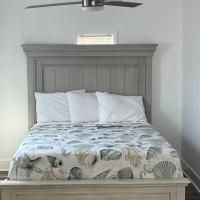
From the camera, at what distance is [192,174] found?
4.44 metres

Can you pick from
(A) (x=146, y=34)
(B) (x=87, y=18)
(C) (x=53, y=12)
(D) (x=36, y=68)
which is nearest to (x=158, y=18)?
(A) (x=146, y=34)

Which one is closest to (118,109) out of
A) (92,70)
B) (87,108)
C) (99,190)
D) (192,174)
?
(87,108)

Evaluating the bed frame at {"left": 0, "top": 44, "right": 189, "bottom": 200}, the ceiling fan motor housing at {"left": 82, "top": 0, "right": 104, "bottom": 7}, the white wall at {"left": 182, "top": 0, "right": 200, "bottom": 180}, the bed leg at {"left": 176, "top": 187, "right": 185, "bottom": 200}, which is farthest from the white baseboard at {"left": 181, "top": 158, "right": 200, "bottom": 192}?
the ceiling fan motor housing at {"left": 82, "top": 0, "right": 104, "bottom": 7}

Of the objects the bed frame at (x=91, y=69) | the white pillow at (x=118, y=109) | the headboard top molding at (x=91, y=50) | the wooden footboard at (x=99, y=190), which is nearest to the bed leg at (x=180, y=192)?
the wooden footboard at (x=99, y=190)

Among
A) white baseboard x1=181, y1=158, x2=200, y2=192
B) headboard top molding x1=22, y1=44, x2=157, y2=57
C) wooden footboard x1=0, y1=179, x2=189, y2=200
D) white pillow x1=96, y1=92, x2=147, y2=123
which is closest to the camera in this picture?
wooden footboard x1=0, y1=179, x2=189, y2=200

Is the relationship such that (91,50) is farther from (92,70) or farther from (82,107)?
(82,107)

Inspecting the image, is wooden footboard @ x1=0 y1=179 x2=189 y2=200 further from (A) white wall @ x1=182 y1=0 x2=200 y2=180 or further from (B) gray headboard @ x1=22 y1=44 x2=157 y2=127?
(B) gray headboard @ x1=22 y1=44 x2=157 y2=127

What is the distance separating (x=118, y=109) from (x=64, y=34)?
1.21 m

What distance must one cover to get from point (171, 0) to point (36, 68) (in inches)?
76.1

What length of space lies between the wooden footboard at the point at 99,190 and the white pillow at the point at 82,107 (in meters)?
1.52

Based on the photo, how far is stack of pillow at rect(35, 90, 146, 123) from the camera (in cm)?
462

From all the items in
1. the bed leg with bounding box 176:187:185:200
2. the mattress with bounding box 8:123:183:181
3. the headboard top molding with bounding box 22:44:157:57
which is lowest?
the bed leg with bounding box 176:187:185:200

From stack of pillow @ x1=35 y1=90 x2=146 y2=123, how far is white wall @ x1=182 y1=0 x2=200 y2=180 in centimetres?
Result: 56

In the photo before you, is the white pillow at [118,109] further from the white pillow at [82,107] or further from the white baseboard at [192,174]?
the white baseboard at [192,174]
